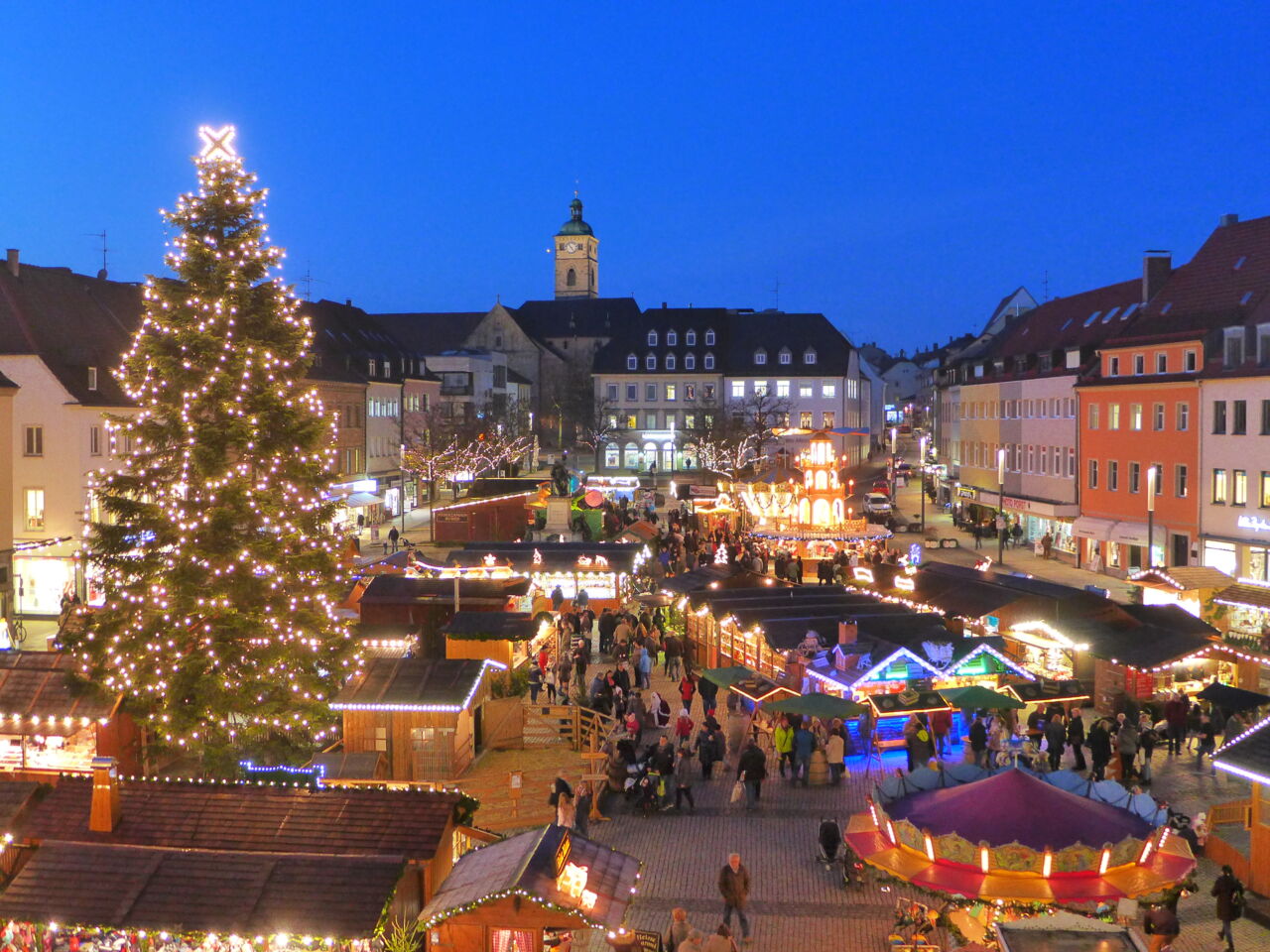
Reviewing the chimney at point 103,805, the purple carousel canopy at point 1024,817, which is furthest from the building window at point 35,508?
the purple carousel canopy at point 1024,817

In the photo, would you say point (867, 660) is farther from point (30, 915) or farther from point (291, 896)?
point (30, 915)

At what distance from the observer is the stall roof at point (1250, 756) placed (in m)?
13.6

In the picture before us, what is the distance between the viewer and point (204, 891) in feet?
35.0

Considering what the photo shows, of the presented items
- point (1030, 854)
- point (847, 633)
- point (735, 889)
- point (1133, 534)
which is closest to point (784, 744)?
point (847, 633)

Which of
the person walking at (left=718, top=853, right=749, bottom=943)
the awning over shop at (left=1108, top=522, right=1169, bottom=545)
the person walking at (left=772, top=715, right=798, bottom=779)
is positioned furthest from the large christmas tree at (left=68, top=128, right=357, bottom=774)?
the awning over shop at (left=1108, top=522, right=1169, bottom=545)

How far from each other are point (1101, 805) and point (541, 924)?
6190 mm

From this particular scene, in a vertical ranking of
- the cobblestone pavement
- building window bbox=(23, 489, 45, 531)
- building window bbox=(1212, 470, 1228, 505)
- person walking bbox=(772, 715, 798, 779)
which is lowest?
the cobblestone pavement

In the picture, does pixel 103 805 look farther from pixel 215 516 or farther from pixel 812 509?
pixel 812 509

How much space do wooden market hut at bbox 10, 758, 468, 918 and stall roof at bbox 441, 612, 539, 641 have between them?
1140 centimetres

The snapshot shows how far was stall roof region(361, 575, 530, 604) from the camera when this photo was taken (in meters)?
27.4

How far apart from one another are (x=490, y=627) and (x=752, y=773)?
7.94m

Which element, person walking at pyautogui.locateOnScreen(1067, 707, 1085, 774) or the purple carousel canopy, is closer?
the purple carousel canopy

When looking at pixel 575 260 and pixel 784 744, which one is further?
pixel 575 260

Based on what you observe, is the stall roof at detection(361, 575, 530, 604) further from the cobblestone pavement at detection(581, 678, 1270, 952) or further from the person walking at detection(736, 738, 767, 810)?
the person walking at detection(736, 738, 767, 810)
